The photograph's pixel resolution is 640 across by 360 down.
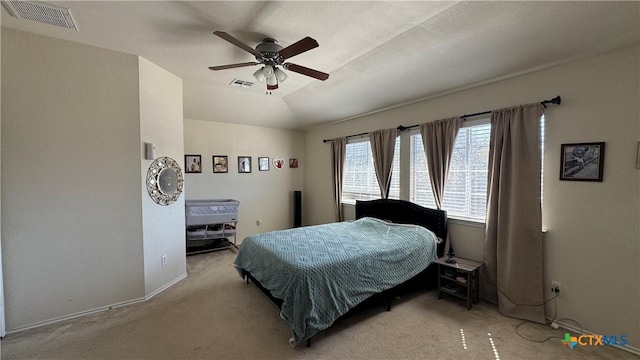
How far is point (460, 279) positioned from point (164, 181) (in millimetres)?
3677

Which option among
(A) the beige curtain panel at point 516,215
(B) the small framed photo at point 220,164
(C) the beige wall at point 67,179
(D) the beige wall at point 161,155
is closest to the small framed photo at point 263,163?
(B) the small framed photo at point 220,164

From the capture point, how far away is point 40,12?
2.09 meters

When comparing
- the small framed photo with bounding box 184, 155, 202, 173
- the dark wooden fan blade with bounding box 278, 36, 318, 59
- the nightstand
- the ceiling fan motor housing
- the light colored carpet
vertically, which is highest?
the ceiling fan motor housing

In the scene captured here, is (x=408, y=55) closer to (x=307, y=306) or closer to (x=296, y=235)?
(x=296, y=235)

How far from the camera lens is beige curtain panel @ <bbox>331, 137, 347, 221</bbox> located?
5.07 meters

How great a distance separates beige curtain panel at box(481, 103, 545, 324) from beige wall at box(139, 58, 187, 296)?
12.6 feet

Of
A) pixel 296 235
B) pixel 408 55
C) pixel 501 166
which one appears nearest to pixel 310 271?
pixel 296 235

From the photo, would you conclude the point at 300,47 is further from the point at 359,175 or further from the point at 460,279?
the point at 359,175

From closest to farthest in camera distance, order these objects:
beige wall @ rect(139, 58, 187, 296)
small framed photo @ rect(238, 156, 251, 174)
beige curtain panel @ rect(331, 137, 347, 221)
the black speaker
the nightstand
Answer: the nightstand, beige wall @ rect(139, 58, 187, 296), beige curtain panel @ rect(331, 137, 347, 221), small framed photo @ rect(238, 156, 251, 174), the black speaker

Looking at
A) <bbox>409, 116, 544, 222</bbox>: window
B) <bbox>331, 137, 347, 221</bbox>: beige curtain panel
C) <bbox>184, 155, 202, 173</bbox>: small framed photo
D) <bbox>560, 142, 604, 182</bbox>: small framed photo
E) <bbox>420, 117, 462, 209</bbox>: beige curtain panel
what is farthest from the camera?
<bbox>331, 137, 347, 221</bbox>: beige curtain panel

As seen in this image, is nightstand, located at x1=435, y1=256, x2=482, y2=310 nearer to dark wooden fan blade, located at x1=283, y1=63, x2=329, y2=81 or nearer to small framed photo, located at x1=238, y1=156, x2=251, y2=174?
dark wooden fan blade, located at x1=283, y1=63, x2=329, y2=81

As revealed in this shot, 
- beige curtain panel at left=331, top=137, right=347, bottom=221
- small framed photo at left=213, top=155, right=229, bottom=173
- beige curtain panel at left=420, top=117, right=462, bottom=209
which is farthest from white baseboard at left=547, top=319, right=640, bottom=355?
small framed photo at left=213, top=155, right=229, bottom=173

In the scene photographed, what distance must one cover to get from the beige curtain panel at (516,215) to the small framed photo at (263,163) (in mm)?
4220

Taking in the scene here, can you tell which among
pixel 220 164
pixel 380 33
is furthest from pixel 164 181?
pixel 380 33
